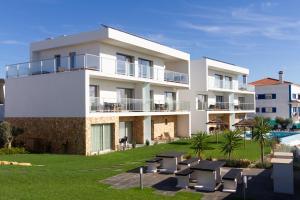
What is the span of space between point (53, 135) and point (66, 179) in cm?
1094

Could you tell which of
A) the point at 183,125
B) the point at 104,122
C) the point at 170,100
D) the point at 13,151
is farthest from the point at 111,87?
the point at 183,125

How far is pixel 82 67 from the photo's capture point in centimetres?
2464

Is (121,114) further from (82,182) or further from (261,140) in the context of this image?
(82,182)

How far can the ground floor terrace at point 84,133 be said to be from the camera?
78.6 feet

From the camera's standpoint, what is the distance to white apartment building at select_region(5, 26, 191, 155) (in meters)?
24.3

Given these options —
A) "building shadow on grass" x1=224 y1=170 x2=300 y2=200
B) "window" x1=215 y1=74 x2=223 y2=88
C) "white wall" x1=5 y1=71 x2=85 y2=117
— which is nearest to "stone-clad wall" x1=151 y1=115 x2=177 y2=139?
"window" x1=215 y1=74 x2=223 y2=88

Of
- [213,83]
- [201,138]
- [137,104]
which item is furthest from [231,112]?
[201,138]

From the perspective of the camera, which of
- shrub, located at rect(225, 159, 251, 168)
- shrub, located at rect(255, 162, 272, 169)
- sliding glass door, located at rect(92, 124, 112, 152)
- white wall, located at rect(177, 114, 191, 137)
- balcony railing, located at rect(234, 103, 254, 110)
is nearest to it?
shrub, located at rect(255, 162, 272, 169)

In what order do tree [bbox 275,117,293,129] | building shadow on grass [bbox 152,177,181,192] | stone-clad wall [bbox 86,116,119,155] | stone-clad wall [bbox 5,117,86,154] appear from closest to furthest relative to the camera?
building shadow on grass [bbox 152,177,181,192] < stone-clad wall [bbox 86,116,119,155] < stone-clad wall [bbox 5,117,86,154] < tree [bbox 275,117,293,129]

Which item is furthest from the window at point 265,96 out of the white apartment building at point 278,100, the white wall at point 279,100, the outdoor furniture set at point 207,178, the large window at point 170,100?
the outdoor furniture set at point 207,178

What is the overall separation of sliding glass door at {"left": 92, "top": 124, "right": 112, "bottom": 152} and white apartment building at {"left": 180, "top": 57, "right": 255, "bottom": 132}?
46.1ft

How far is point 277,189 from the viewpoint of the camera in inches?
538

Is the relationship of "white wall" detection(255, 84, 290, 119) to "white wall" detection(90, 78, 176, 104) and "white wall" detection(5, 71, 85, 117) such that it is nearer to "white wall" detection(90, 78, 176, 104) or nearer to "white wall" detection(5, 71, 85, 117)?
"white wall" detection(90, 78, 176, 104)

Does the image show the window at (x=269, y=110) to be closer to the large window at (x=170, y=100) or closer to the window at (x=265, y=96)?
the window at (x=265, y=96)
